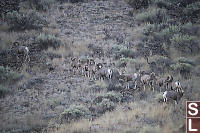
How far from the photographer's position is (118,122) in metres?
11.9

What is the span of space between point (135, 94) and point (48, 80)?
491 centimetres

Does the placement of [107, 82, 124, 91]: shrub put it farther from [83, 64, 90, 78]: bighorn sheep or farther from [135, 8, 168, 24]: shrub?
[135, 8, 168, 24]: shrub

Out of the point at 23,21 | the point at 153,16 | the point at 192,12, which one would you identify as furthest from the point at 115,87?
the point at 192,12

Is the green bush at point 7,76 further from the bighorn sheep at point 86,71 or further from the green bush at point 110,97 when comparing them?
the green bush at point 110,97

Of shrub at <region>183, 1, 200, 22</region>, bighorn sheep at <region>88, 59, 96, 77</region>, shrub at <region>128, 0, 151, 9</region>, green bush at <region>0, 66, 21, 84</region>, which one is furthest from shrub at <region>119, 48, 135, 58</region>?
shrub at <region>128, 0, 151, 9</region>

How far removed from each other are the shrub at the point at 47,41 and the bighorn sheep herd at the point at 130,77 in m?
2.68

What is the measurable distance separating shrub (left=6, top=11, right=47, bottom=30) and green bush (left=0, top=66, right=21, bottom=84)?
6.36 m

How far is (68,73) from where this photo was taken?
670 inches

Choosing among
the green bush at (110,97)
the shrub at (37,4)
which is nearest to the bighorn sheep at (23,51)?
the green bush at (110,97)

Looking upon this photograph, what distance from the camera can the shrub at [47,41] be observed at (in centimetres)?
1991

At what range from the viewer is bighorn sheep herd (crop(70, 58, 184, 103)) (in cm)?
1502

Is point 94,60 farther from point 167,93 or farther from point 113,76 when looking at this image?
point 167,93

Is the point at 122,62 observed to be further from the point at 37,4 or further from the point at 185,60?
the point at 37,4

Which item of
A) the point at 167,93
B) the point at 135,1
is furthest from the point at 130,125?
the point at 135,1
